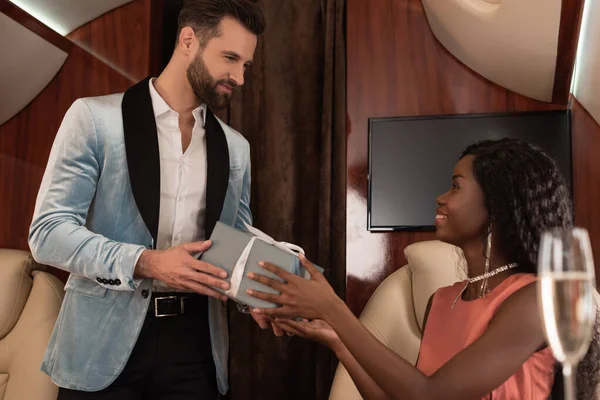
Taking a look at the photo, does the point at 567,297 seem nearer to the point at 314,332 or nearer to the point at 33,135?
the point at 314,332

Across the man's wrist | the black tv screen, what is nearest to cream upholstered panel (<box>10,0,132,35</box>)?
the black tv screen

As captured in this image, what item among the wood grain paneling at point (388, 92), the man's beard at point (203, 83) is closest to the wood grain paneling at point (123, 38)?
the wood grain paneling at point (388, 92)

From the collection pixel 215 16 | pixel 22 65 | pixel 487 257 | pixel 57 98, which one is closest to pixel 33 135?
pixel 57 98

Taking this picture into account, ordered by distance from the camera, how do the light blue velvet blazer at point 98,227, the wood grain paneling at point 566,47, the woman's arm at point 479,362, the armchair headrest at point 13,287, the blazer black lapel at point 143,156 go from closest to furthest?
1. the woman's arm at point 479,362
2. the light blue velvet blazer at point 98,227
3. the blazer black lapel at point 143,156
4. the wood grain paneling at point 566,47
5. the armchair headrest at point 13,287

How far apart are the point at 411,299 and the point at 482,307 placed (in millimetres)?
713

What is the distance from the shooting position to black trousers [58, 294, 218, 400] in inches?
59.2

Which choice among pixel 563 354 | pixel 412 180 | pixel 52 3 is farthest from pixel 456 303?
pixel 52 3

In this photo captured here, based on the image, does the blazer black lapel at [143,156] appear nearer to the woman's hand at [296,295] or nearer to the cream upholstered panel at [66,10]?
the woman's hand at [296,295]

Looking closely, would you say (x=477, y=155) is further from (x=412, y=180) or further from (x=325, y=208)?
(x=325, y=208)

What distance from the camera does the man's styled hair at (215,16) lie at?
1767 millimetres

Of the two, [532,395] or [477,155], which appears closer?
[532,395]

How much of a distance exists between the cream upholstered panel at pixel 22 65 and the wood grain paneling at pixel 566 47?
1906 mm

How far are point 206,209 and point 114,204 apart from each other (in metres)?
0.24

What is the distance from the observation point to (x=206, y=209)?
1.64 metres
